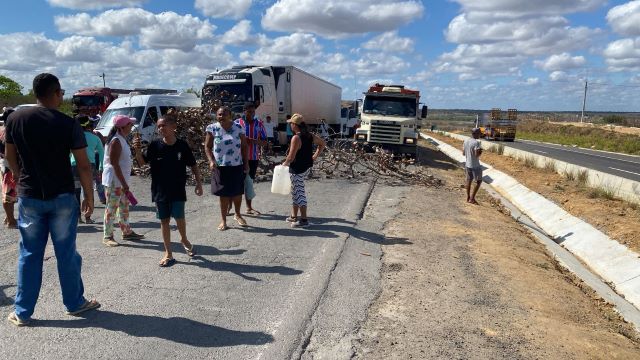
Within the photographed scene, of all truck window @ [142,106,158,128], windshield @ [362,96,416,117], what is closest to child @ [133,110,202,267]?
truck window @ [142,106,158,128]

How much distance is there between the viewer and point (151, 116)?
1558cm

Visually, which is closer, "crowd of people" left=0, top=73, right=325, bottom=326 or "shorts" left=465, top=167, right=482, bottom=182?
"crowd of people" left=0, top=73, right=325, bottom=326

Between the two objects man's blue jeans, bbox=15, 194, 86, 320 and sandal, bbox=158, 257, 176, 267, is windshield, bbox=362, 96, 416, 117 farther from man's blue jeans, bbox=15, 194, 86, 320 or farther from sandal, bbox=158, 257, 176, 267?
man's blue jeans, bbox=15, 194, 86, 320

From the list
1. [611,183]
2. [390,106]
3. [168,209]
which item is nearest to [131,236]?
[168,209]

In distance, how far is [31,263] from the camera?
3953 mm

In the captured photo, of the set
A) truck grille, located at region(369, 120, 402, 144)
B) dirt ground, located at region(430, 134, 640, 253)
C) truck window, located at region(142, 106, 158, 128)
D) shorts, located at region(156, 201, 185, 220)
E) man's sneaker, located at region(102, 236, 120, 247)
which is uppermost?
truck window, located at region(142, 106, 158, 128)

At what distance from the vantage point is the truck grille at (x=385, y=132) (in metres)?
17.2

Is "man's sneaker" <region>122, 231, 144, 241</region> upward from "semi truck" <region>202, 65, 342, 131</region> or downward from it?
downward

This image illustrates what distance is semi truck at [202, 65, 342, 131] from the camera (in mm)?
17812

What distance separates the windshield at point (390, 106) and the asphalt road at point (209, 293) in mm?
10738

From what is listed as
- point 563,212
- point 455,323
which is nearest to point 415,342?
point 455,323

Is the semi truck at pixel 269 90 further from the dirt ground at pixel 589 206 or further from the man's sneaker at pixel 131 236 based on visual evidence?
the dirt ground at pixel 589 206

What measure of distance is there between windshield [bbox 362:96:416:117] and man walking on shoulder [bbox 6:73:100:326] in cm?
1502

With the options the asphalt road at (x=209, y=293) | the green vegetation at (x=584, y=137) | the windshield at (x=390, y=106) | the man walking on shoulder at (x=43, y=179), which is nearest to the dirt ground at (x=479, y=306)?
the asphalt road at (x=209, y=293)
